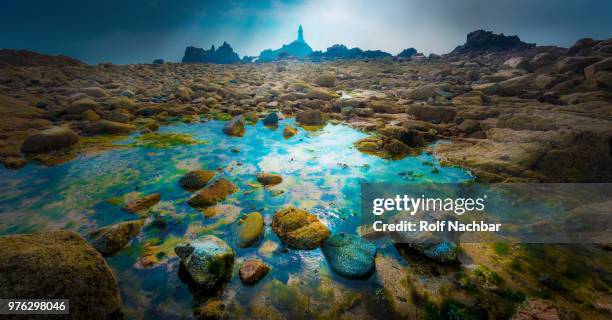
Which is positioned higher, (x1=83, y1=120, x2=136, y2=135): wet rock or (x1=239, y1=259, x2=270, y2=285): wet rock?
(x1=83, y1=120, x2=136, y2=135): wet rock

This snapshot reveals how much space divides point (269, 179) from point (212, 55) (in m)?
114

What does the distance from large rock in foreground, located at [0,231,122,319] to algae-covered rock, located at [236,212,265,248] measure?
2704 mm

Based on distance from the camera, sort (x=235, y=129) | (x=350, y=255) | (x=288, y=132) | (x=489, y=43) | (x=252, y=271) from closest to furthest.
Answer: (x=252, y=271) < (x=350, y=255) < (x=235, y=129) < (x=288, y=132) < (x=489, y=43)

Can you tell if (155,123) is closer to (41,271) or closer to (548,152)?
(41,271)

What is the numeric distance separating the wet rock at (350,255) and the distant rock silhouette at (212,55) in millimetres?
105003

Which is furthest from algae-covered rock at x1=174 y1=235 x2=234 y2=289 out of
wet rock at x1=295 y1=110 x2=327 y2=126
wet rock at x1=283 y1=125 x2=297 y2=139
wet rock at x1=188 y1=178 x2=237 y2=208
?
wet rock at x1=295 y1=110 x2=327 y2=126

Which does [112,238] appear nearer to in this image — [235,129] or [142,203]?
[142,203]

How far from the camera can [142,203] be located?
7.75 metres

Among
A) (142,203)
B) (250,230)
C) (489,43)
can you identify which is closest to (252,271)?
(250,230)

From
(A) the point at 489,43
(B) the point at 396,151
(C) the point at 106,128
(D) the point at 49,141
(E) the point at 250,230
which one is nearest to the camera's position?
(E) the point at 250,230

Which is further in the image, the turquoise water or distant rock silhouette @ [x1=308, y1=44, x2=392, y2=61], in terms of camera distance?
distant rock silhouette @ [x1=308, y1=44, x2=392, y2=61]

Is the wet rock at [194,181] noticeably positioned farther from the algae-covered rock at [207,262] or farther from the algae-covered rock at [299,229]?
the algae-covered rock at [207,262]

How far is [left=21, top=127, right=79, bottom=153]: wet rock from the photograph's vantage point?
10977 mm

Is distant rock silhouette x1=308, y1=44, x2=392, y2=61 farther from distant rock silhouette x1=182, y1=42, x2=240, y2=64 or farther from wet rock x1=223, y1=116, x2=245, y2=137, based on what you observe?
wet rock x1=223, y1=116, x2=245, y2=137
